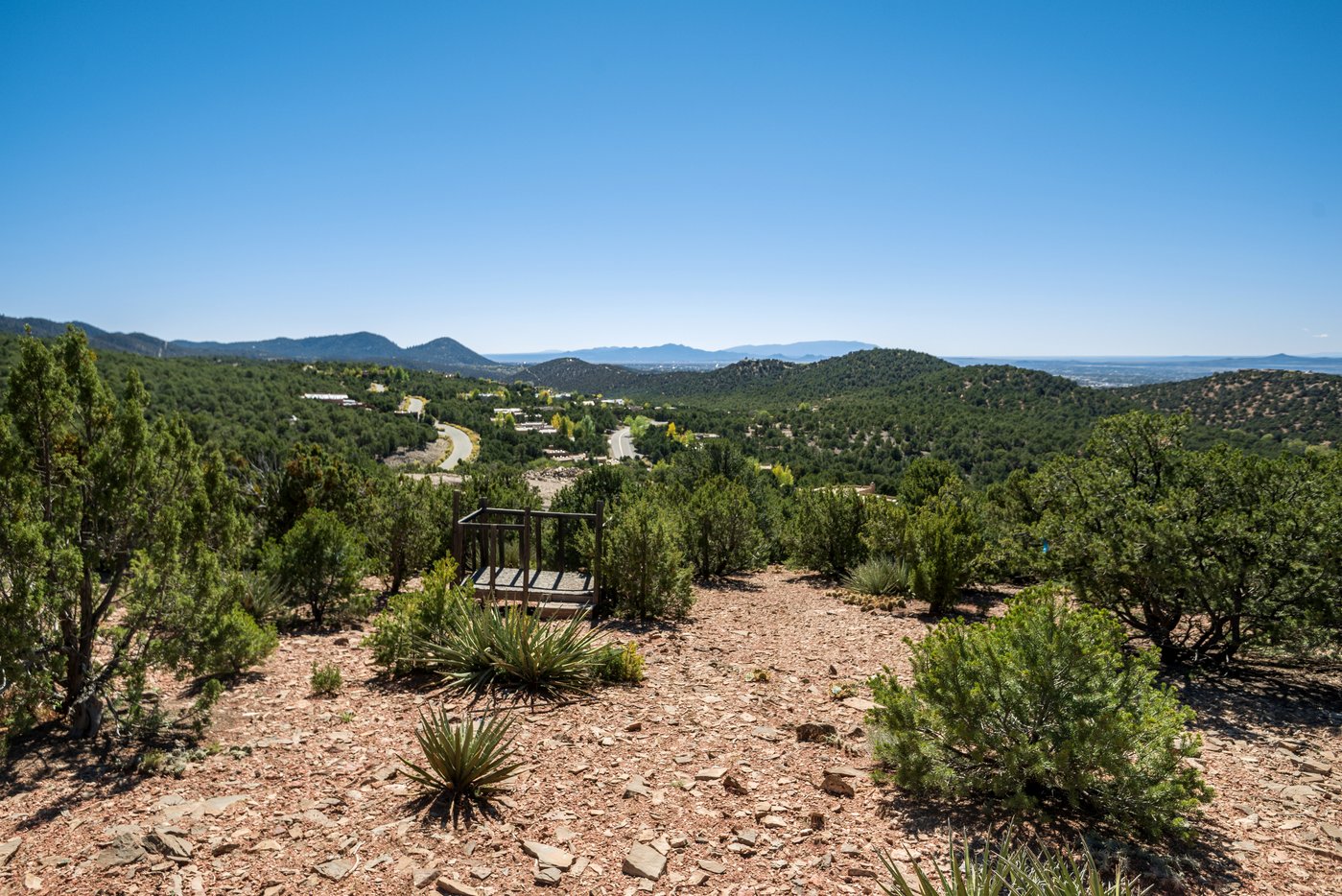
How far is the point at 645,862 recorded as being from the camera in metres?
3.89

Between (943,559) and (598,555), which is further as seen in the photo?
(943,559)

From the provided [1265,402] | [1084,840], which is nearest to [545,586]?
[1084,840]

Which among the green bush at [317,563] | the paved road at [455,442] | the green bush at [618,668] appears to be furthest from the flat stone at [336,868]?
the paved road at [455,442]

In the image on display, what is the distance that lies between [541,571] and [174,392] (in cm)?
6375

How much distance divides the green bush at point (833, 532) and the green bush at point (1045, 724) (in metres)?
9.50

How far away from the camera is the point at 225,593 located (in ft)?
18.1

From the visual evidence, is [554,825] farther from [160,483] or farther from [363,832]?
[160,483]

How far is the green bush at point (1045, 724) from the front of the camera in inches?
153

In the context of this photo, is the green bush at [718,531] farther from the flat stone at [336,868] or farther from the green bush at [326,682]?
the flat stone at [336,868]

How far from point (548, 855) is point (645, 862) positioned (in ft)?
1.85

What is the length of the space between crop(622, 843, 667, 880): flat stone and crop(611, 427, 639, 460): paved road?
7419cm

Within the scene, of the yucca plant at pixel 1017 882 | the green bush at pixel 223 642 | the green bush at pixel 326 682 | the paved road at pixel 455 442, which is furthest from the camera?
the paved road at pixel 455 442

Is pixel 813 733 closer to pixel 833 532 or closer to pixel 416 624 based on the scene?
pixel 416 624

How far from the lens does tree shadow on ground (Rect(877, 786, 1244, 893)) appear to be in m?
3.72
